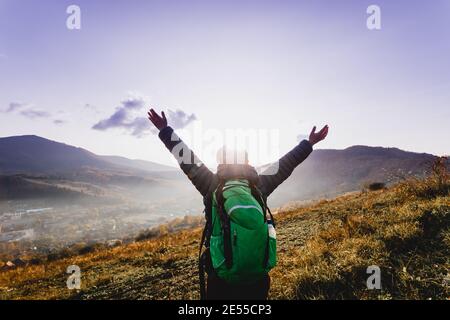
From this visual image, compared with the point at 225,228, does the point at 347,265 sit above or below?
below

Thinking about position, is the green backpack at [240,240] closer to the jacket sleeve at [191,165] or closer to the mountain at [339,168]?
the jacket sleeve at [191,165]

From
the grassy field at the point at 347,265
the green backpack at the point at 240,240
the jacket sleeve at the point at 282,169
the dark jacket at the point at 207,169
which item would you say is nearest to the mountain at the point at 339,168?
the grassy field at the point at 347,265

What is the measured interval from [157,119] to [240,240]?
1909 millimetres

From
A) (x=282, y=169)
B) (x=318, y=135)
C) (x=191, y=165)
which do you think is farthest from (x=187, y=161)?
(x=318, y=135)

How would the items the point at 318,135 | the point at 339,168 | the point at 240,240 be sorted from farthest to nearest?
the point at 339,168, the point at 318,135, the point at 240,240

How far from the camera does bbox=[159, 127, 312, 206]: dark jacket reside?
337 centimetres

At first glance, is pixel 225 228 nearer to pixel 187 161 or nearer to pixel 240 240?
pixel 240 240

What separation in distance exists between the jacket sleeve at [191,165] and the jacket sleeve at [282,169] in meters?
0.67

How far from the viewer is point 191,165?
3.41 meters
